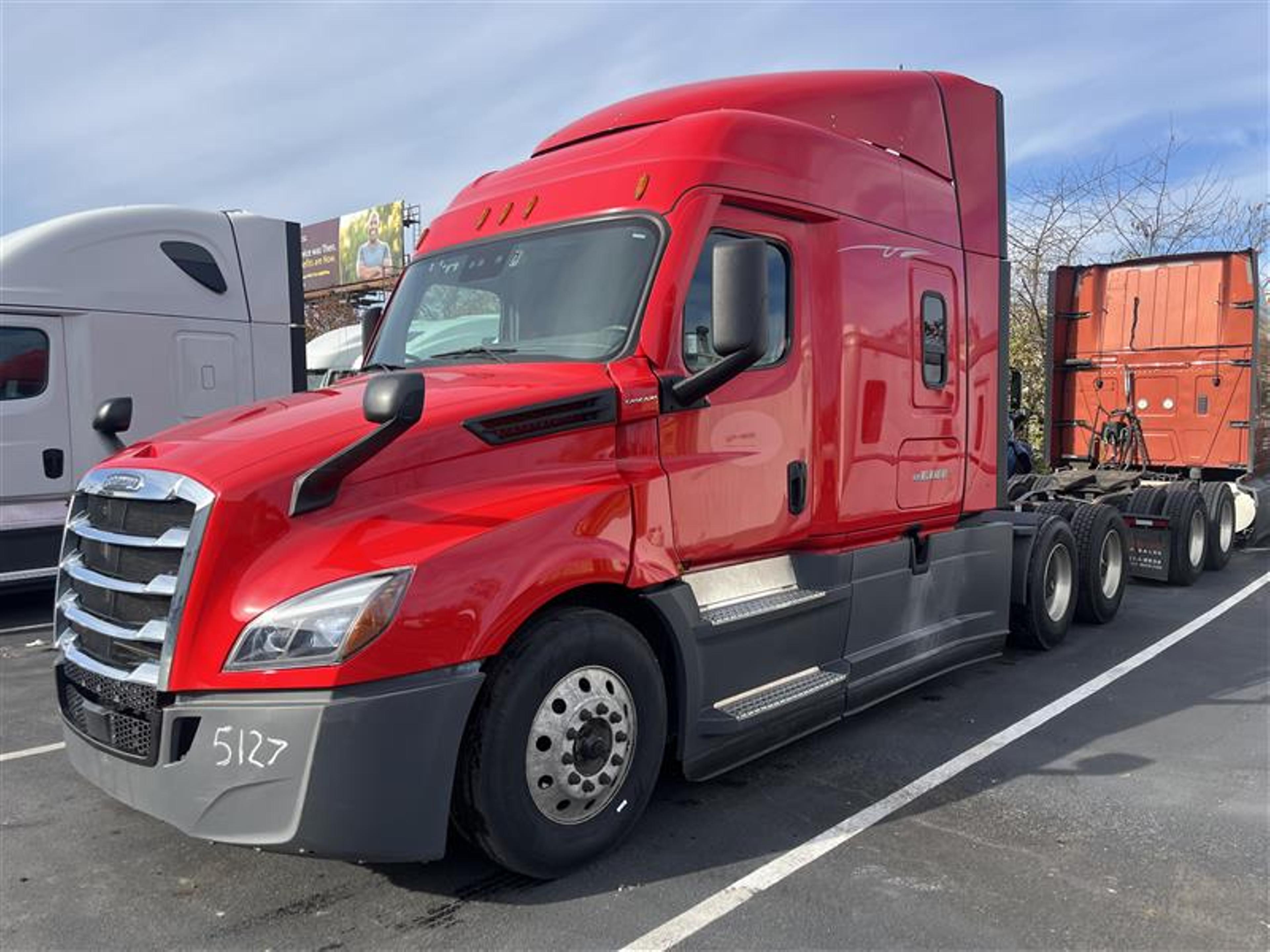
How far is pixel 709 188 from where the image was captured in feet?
13.7

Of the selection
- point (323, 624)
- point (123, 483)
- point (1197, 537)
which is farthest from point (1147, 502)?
point (123, 483)

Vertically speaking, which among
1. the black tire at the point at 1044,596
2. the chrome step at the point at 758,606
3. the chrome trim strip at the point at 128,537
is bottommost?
the black tire at the point at 1044,596

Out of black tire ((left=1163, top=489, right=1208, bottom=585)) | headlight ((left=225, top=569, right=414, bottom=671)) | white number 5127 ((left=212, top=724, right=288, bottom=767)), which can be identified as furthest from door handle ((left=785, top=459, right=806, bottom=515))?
black tire ((left=1163, top=489, right=1208, bottom=585))

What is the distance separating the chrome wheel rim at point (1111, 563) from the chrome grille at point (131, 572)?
7.08m

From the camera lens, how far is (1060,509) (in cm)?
826

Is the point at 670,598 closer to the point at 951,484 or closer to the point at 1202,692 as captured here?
the point at 951,484

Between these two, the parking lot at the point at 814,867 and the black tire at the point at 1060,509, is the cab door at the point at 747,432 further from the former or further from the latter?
the black tire at the point at 1060,509

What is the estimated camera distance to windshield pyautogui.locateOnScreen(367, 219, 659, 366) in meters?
4.02

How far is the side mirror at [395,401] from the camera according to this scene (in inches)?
120

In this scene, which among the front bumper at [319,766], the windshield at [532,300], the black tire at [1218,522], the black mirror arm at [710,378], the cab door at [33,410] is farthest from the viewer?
the black tire at [1218,522]

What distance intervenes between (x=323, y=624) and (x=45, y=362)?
727cm

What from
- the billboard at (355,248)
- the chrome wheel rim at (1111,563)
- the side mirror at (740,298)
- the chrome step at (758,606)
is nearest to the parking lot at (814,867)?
the chrome step at (758,606)

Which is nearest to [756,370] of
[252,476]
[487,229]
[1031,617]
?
[487,229]

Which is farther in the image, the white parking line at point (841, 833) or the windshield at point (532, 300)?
the windshield at point (532, 300)
